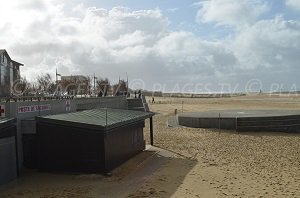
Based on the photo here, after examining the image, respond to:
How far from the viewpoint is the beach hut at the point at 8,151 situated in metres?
15.1

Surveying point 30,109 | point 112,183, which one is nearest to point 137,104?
point 30,109

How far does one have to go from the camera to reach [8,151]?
611 inches

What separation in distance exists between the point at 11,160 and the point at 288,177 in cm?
1027

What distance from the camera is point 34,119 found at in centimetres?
1700

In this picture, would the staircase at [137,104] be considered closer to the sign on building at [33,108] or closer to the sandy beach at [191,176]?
the sandy beach at [191,176]

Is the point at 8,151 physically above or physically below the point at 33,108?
below

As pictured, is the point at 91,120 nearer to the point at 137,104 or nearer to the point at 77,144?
the point at 77,144

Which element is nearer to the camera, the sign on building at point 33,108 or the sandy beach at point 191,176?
the sandy beach at point 191,176

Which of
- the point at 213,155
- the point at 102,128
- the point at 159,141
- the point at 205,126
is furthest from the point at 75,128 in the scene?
the point at 205,126

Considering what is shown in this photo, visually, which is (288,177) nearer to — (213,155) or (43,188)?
(213,155)

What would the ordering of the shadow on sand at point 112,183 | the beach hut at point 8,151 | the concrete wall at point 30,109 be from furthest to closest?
the concrete wall at point 30,109
the beach hut at point 8,151
the shadow on sand at point 112,183

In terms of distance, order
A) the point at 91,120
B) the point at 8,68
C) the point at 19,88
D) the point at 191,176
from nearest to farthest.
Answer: the point at 191,176, the point at 91,120, the point at 19,88, the point at 8,68

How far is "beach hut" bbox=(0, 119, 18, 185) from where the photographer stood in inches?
593

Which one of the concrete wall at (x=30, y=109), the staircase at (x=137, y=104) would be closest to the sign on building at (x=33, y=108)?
the concrete wall at (x=30, y=109)
